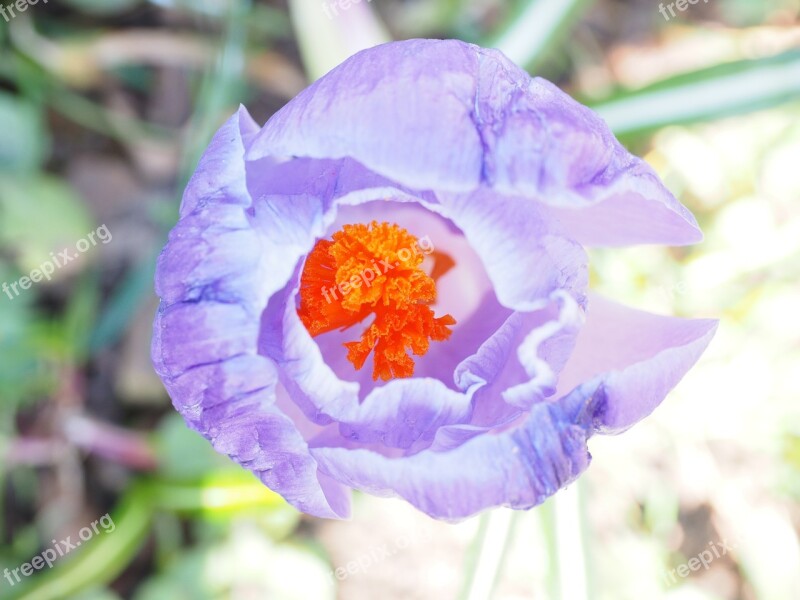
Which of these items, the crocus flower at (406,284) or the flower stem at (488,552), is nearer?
the crocus flower at (406,284)

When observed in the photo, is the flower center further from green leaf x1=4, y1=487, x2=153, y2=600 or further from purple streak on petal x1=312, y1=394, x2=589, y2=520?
green leaf x1=4, y1=487, x2=153, y2=600

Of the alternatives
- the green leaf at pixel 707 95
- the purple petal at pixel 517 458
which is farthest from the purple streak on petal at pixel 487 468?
the green leaf at pixel 707 95

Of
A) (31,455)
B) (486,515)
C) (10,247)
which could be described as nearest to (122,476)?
(31,455)

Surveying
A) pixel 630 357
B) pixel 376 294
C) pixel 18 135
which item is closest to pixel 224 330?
pixel 376 294

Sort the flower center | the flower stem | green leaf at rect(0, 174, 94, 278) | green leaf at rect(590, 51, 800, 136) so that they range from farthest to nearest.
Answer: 1. green leaf at rect(0, 174, 94, 278)
2. green leaf at rect(590, 51, 800, 136)
3. the flower stem
4. the flower center

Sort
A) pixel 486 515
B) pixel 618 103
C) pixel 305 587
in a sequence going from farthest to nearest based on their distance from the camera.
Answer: pixel 305 587 → pixel 618 103 → pixel 486 515

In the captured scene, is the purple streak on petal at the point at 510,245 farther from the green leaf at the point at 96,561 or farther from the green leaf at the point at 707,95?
the green leaf at the point at 96,561

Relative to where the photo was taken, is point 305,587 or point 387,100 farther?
point 305,587

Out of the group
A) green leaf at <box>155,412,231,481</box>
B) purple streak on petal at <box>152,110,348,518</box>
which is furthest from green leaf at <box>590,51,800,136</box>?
green leaf at <box>155,412,231,481</box>

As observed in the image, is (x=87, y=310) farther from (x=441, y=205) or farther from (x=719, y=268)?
(x=719, y=268)
